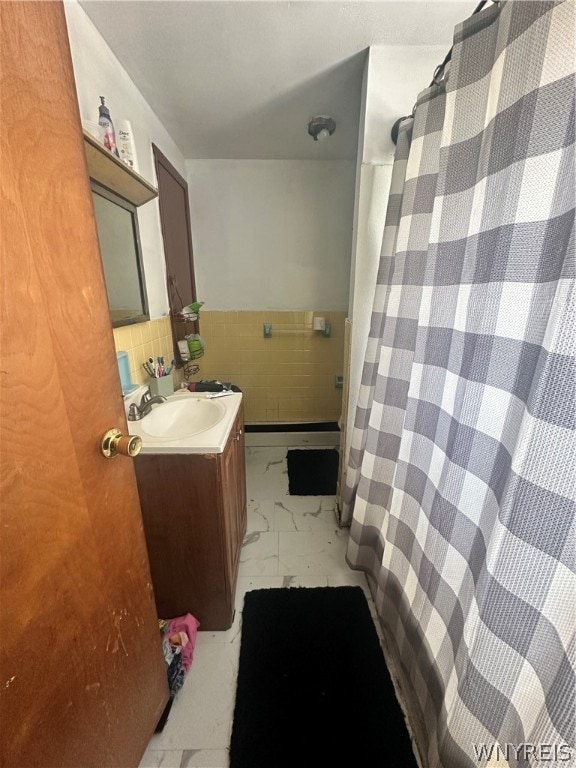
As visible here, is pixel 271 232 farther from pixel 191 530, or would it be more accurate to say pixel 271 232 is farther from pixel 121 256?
pixel 191 530

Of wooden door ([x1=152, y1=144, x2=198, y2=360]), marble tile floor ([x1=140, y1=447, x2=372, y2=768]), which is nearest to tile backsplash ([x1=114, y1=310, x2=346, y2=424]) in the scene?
wooden door ([x1=152, y1=144, x2=198, y2=360])

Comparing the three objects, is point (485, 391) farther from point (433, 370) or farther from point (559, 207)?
point (559, 207)

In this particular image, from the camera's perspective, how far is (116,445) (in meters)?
0.61

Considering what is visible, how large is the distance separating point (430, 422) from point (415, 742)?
40.6 inches

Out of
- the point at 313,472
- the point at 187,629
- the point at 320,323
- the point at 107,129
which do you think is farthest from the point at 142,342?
the point at 313,472

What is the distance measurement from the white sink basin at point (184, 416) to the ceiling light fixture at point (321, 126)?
5.48 feet

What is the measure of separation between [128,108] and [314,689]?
2.54 meters

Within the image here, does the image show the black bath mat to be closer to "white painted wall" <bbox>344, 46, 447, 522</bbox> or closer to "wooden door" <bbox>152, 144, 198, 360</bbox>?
"white painted wall" <bbox>344, 46, 447, 522</bbox>

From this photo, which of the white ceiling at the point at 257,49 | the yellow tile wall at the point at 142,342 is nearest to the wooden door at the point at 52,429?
the yellow tile wall at the point at 142,342

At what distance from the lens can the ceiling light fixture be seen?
1.67 metres

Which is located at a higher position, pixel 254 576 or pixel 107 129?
pixel 107 129

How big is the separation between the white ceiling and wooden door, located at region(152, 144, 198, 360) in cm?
28

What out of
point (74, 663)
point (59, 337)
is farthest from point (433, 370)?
point (74, 663)

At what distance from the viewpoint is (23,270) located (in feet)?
1.39
